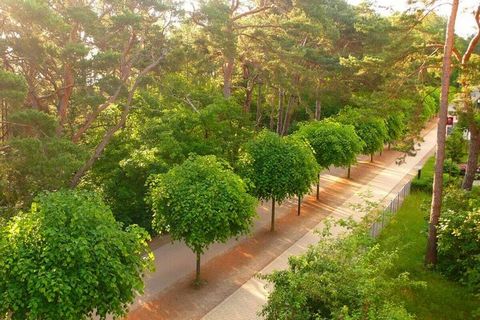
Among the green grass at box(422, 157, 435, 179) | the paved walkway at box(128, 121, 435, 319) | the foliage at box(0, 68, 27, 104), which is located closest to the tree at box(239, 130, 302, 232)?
the paved walkway at box(128, 121, 435, 319)

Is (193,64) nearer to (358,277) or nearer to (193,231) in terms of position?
(193,231)

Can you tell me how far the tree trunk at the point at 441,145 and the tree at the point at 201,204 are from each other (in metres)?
6.73

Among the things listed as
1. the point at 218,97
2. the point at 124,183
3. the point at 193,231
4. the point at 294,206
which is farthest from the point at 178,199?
the point at 294,206

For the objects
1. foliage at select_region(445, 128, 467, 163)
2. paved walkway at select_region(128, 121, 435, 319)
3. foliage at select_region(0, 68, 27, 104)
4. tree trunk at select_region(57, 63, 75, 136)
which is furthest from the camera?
foliage at select_region(445, 128, 467, 163)

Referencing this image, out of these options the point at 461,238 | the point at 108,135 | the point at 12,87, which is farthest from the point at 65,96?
the point at 461,238

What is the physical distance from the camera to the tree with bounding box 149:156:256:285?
49.4 ft

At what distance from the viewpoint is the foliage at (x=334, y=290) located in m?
9.12

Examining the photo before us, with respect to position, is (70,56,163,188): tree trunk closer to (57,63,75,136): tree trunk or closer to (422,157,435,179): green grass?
(57,63,75,136): tree trunk

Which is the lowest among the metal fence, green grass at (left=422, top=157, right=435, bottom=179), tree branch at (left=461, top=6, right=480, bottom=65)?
green grass at (left=422, top=157, right=435, bottom=179)

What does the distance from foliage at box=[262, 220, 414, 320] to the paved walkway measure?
Result: 17.6 ft

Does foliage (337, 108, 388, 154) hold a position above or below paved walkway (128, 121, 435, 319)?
Answer: above

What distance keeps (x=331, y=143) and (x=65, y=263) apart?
19.3m

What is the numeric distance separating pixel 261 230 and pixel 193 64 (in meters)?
12.6

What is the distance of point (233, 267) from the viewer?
60.6ft
